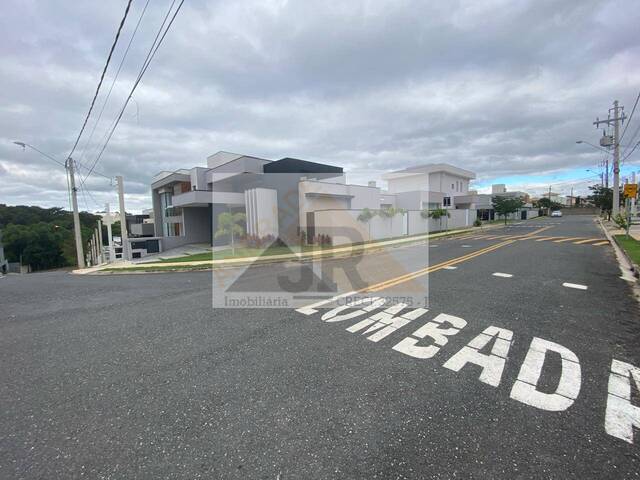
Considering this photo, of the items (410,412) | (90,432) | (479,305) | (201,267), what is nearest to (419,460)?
(410,412)

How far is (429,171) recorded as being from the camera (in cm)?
4281

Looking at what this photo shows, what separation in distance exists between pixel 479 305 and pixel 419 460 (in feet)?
14.1

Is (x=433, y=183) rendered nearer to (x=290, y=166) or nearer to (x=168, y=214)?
(x=290, y=166)

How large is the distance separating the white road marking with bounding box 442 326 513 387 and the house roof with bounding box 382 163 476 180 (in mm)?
42672

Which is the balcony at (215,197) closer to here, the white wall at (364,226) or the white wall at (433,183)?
the white wall at (364,226)

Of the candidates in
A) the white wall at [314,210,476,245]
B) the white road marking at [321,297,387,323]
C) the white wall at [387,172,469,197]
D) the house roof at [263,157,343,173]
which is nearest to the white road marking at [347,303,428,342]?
the white road marking at [321,297,387,323]

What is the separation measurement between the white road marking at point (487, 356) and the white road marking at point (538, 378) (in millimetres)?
215

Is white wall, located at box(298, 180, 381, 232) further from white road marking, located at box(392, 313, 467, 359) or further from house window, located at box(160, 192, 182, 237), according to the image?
white road marking, located at box(392, 313, 467, 359)

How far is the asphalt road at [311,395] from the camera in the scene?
213cm

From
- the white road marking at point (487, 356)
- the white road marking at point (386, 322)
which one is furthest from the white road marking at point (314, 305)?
the white road marking at point (487, 356)

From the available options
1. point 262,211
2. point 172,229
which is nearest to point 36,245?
point 172,229

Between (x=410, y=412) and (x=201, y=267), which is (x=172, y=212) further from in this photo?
(x=410, y=412)

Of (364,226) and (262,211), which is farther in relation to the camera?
(364,226)

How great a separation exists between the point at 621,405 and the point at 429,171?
145ft
